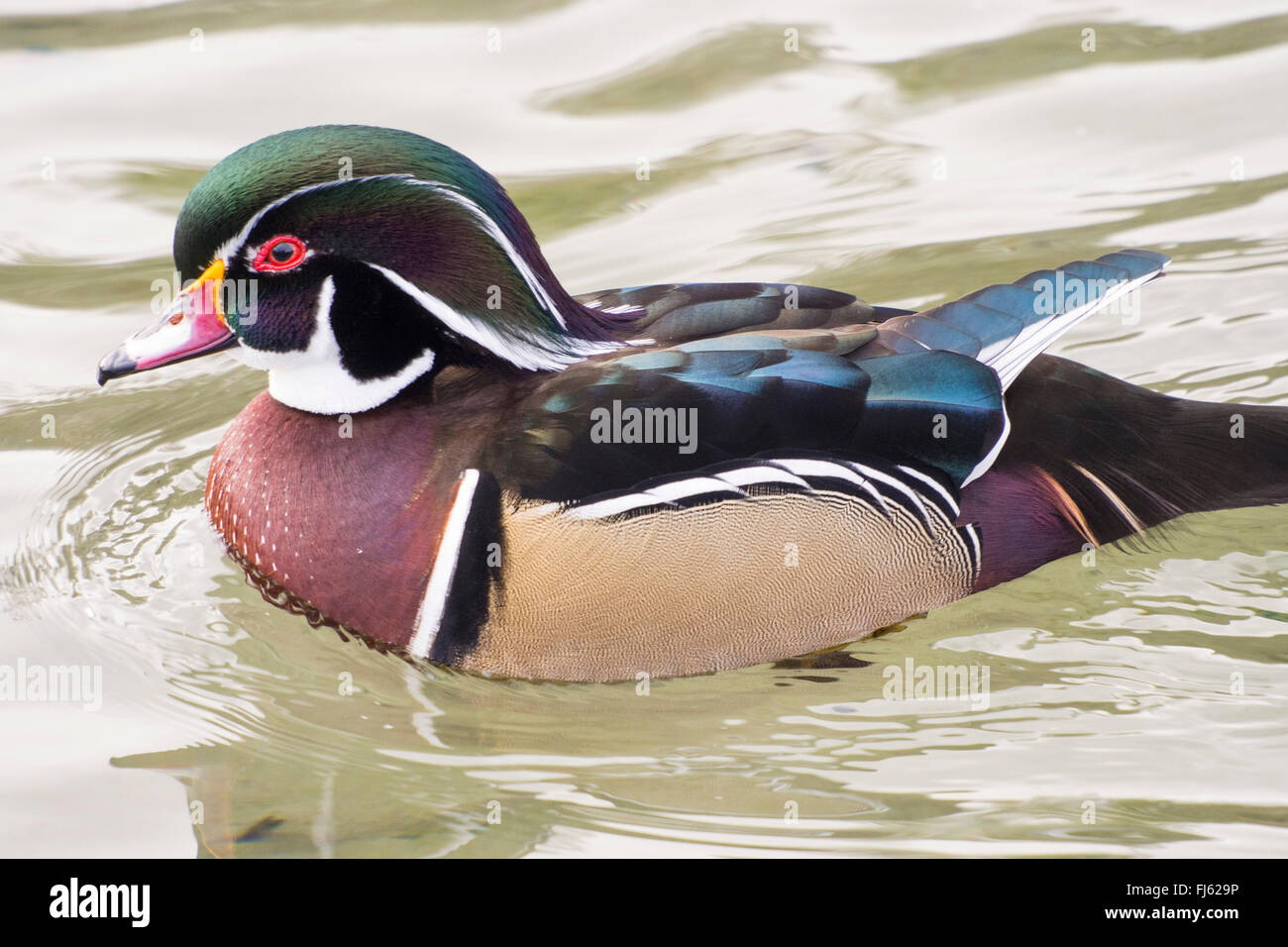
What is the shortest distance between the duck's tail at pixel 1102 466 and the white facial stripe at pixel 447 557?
1468 millimetres

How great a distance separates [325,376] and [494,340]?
0.53 metres

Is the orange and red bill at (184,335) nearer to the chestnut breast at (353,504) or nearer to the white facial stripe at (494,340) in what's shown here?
the chestnut breast at (353,504)

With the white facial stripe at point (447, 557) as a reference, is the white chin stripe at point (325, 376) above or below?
above

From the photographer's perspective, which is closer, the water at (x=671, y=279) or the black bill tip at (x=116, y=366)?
the water at (x=671, y=279)

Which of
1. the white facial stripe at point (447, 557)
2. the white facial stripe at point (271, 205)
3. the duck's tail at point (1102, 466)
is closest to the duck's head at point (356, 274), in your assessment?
the white facial stripe at point (271, 205)

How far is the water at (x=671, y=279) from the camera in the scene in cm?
425

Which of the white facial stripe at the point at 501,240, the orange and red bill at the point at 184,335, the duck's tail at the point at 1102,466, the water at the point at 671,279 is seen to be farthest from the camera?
the duck's tail at the point at 1102,466

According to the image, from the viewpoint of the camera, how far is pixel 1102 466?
4863 millimetres

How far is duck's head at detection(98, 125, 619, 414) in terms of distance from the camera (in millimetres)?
4320

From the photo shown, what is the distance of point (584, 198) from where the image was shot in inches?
291

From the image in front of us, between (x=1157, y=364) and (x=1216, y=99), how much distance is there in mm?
2400

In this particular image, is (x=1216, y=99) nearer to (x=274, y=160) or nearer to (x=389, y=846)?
(x=274, y=160)

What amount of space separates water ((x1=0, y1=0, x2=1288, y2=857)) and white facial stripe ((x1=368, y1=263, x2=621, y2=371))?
3.11 feet

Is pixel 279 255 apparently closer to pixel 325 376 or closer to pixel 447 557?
pixel 325 376
